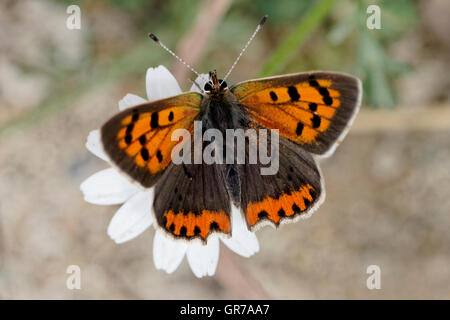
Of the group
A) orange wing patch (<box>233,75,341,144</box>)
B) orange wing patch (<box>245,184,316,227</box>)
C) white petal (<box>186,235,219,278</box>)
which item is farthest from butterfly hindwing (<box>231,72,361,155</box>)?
white petal (<box>186,235,219,278</box>)

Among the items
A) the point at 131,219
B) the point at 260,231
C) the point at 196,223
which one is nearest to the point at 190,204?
the point at 196,223

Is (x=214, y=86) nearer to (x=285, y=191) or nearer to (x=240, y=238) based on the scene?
(x=285, y=191)

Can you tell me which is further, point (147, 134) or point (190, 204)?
point (190, 204)

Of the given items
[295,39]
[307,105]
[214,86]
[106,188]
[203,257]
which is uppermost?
[295,39]

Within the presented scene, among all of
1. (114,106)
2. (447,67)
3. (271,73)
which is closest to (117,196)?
(271,73)

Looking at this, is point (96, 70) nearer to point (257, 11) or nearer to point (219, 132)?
point (257, 11)
